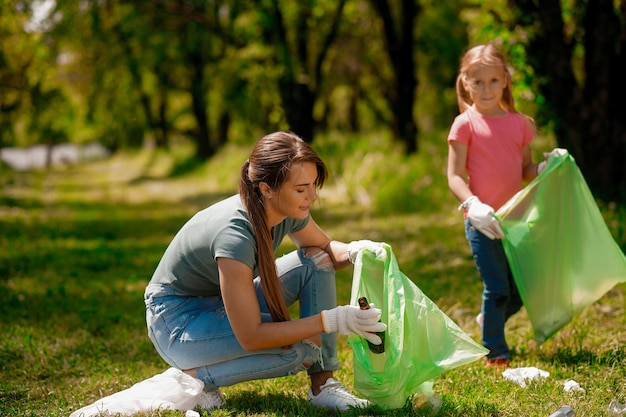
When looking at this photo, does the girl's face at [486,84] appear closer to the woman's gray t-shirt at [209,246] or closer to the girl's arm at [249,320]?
the woman's gray t-shirt at [209,246]

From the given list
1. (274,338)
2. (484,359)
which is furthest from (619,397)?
(274,338)

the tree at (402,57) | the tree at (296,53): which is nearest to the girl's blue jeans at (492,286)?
the tree at (402,57)

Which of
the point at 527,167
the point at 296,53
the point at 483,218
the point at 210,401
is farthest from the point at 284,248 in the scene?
the point at 296,53

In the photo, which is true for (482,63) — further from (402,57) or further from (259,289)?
(402,57)

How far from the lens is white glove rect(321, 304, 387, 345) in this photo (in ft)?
9.38

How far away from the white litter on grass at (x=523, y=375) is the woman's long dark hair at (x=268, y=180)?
1.14 metres

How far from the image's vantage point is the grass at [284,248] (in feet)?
10.6

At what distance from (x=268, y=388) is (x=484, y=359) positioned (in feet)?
3.75

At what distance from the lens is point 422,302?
306 centimetres

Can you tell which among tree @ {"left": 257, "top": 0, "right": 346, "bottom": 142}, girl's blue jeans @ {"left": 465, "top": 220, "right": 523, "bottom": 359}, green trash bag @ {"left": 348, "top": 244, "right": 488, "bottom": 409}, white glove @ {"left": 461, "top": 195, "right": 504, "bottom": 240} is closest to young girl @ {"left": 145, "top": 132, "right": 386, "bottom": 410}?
green trash bag @ {"left": 348, "top": 244, "right": 488, "bottom": 409}

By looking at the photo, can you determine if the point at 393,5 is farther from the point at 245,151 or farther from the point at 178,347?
the point at 178,347

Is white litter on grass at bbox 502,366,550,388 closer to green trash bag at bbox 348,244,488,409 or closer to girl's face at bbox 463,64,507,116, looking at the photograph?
green trash bag at bbox 348,244,488,409

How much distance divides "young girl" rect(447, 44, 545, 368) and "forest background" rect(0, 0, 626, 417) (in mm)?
315

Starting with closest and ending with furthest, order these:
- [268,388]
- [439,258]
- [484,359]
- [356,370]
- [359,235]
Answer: [356,370] → [268,388] → [484,359] → [439,258] → [359,235]
